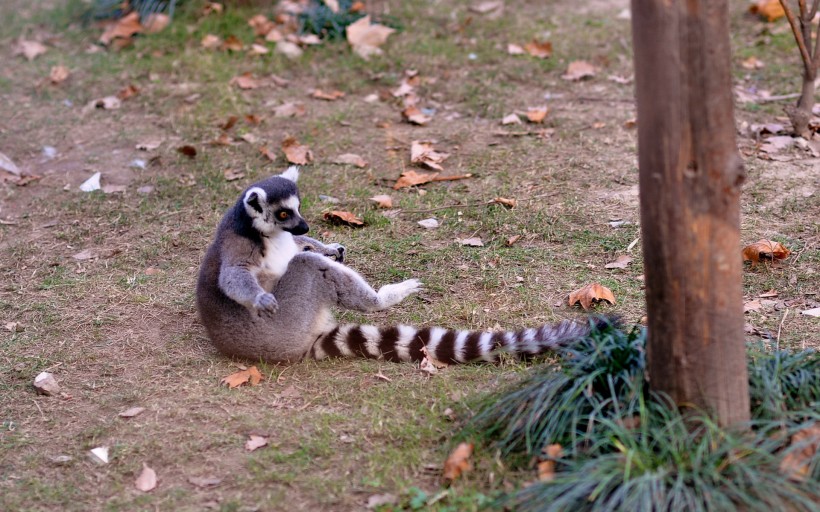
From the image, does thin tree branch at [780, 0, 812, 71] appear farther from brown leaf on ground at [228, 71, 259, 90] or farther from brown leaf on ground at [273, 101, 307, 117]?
brown leaf on ground at [228, 71, 259, 90]

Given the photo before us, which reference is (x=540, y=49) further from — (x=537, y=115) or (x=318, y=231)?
(x=318, y=231)

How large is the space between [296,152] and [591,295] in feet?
10.5

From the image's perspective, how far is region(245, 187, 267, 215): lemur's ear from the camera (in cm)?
472

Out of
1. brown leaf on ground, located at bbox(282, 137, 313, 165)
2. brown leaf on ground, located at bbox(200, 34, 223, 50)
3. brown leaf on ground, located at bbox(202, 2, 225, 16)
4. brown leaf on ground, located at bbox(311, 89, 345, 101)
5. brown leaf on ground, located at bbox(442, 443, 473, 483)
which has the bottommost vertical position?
brown leaf on ground, located at bbox(282, 137, 313, 165)

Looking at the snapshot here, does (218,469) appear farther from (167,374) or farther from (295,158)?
(295,158)

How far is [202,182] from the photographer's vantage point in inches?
270

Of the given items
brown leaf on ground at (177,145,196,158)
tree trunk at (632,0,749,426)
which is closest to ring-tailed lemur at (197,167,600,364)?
tree trunk at (632,0,749,426)

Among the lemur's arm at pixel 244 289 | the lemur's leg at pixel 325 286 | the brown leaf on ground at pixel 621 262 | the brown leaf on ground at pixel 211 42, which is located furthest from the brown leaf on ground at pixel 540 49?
the lemur's arm at pixel 244 289

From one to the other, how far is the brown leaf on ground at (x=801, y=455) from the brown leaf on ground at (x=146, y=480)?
8.16 ft

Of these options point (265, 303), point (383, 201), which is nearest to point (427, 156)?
point (383, 201)

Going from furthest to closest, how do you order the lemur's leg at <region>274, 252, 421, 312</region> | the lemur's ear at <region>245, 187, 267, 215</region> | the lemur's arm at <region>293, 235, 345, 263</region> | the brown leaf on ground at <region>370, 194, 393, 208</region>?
the brown leaf on ground at <region>370, 194, 393, 208</region>
the lemur's arm at <region>293, 235, 345, 263</region>
the lemur's ear at <region>245, 187, 267, 215</region>
the lemur's leg at <region>274, 252, 421, 312</region>

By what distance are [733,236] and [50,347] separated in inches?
145

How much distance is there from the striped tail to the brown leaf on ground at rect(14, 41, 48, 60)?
654 centimetres

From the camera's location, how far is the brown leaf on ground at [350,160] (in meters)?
6.98
